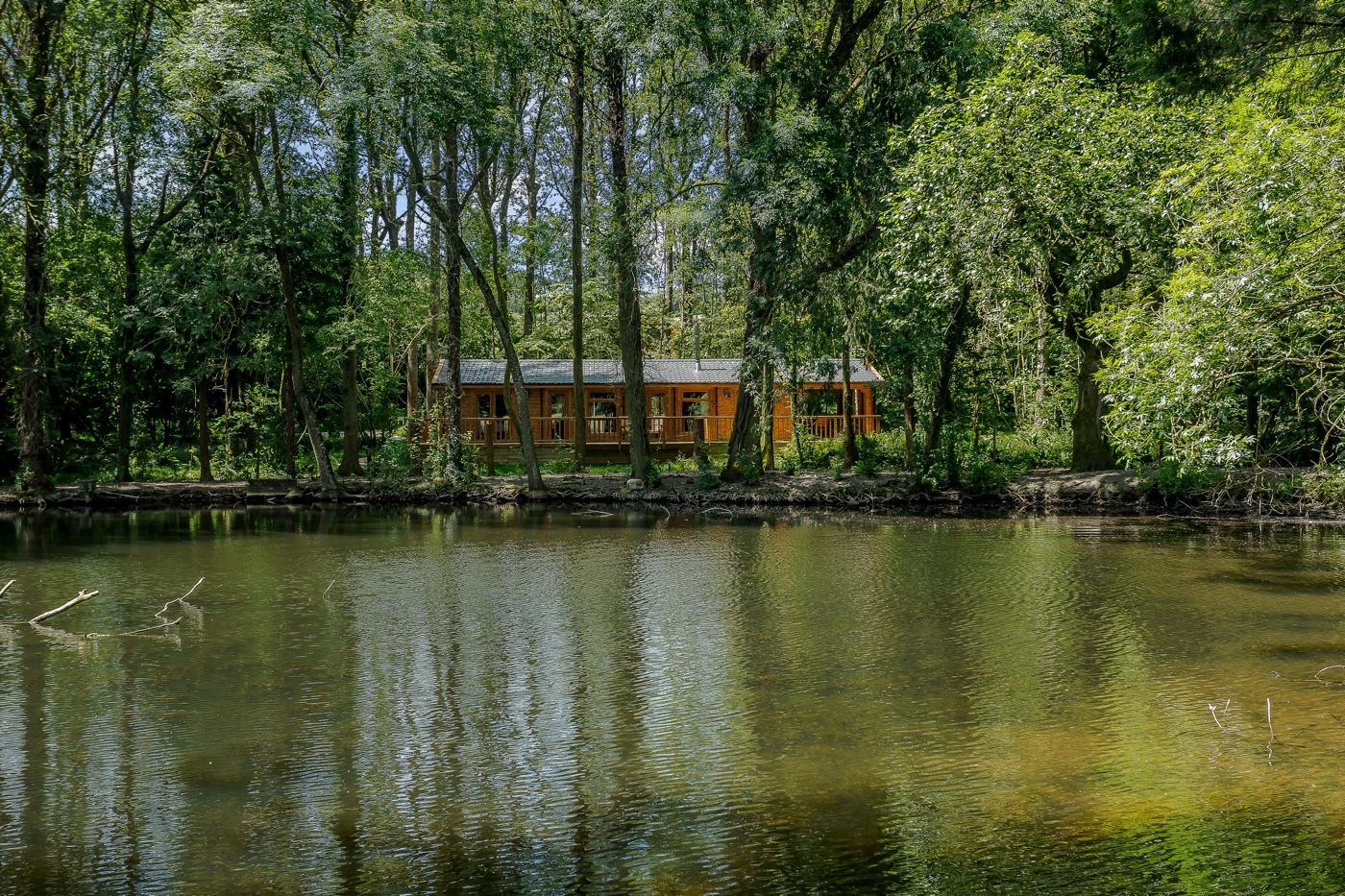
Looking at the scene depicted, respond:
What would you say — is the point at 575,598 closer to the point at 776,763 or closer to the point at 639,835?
the point at 776,763

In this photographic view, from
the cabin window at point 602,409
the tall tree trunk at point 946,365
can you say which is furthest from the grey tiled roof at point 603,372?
the tall tree trunk at point 946,365

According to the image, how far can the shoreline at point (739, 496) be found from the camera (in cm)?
2066

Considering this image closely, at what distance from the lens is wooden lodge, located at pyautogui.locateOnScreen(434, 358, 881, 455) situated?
104 ft

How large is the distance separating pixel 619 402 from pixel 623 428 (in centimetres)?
109

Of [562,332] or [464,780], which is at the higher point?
[562,332]

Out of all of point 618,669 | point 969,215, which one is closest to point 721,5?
point 969,215

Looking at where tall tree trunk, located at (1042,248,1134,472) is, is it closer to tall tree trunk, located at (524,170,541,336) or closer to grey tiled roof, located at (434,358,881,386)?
grey tiled roof, located at (434,358,881,386)

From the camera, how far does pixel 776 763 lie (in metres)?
6.91

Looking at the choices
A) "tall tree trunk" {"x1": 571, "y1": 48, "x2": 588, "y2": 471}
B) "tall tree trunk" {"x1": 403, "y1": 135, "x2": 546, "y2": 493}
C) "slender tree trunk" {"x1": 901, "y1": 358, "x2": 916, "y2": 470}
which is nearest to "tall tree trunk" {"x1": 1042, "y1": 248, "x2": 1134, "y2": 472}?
"slender tree trunk" {"x1": 901, "y1": 358, "x2": 916, "y2": 470}

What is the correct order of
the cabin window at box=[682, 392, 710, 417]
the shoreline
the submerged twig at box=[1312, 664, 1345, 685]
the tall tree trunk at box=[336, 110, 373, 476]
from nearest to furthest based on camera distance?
Answer: the submerged twig at box=[1312, 664, 1345, 685] → the shoreline → the tall tree trunk at box=[336, 110, 373, 476] → the cabin window at box=[682, 392, 710, 417]

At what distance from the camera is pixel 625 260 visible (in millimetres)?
22484

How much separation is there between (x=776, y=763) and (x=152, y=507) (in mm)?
21457

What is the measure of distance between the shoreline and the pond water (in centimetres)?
600

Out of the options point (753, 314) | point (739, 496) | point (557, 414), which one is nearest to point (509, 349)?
point (753, 314)
